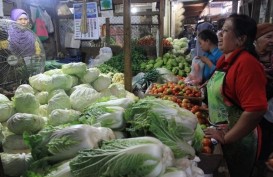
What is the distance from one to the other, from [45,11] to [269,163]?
24.9 ft

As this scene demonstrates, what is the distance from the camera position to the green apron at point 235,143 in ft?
9.57

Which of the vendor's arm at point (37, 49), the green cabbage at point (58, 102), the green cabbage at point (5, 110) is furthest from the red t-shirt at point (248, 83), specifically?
the vendor's arm at point (37, 49)

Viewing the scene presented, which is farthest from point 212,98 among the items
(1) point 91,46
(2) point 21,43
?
(1) point 91,46

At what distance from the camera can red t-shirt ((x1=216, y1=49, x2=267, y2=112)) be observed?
2475 mm

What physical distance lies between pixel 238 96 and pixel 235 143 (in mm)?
662

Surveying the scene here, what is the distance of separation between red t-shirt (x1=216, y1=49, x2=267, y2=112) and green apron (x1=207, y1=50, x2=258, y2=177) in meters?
0.19

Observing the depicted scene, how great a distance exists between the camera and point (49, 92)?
113 inches

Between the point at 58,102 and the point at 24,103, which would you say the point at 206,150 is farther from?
the point at 24,103

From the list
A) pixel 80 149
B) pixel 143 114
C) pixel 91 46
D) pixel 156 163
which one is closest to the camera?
pixel 156 163

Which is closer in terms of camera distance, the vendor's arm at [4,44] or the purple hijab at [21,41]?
the vendor's arm at [4,44]

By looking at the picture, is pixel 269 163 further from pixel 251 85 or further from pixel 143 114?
pixel 143 114

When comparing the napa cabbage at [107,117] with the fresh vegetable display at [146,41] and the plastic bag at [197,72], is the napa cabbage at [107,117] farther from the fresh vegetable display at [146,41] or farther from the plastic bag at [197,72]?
the fresh vegetable display at [146,41]

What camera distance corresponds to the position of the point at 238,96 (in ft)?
8.64

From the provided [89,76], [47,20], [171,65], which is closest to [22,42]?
[89,76]
